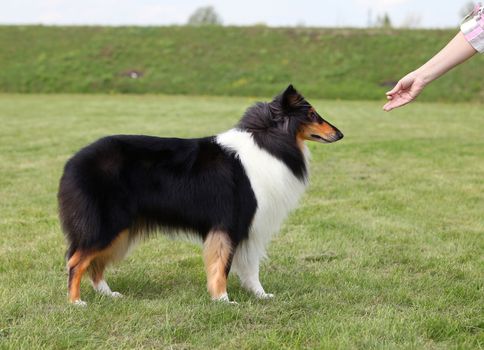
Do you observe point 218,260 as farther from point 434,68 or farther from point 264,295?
point 434,68

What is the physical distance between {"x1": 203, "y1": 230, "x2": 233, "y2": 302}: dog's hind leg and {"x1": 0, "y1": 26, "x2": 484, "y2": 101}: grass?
880 inches

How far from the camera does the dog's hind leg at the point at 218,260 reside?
4.11 meters

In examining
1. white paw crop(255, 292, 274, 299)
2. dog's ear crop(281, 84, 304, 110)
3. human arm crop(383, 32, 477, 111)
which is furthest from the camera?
white paw crop(255, 292, 274, 299)

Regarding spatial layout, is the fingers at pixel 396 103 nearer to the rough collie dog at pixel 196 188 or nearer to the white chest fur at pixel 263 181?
the rough collie dog at pixel 196 188

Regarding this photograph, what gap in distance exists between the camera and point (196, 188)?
4.12 metres

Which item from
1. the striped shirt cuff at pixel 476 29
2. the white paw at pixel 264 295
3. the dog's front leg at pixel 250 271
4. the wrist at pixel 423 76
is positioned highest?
the striped shirt cuff at pixel 476 29

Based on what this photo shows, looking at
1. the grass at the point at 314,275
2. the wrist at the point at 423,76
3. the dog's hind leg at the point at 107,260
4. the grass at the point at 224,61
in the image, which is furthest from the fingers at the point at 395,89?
the grass at the point at 224,61

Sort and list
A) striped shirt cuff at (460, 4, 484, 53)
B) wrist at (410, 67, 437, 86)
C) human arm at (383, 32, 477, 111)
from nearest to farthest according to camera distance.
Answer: striped shirt cuff at (460, 4, 484, 53) → human arm at (383, 32, 477, 111) → wrist at (410, 67, 437, 86)

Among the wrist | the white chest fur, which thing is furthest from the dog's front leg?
the wrist

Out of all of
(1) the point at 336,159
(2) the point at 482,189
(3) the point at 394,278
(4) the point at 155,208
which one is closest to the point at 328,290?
(3) the point at 394,278

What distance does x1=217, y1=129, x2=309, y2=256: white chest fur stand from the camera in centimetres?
419

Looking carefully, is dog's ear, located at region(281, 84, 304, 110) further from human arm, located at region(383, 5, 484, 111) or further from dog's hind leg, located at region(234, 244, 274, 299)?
dog's hind leg, located at region(234, 244, 274, 299)

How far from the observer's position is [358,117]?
17.6 meters

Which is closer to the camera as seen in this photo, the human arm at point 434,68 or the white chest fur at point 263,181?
the human arm at point 434,68
